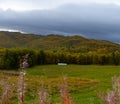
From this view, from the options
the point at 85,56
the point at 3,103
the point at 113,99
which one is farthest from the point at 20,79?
the point at 85,56

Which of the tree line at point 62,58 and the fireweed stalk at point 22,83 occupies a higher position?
the fireweed stalk at point 22,83

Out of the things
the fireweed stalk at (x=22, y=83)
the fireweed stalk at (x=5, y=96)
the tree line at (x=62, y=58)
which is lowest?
the tree line at (x=62, y=58)

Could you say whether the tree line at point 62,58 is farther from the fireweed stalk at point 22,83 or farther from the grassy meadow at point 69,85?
the fireweed stalk at point 22,83

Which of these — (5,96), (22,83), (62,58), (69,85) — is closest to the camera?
(22,83)

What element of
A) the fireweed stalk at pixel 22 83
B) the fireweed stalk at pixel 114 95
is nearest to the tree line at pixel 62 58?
the fireweed stalk at pixel 114 95

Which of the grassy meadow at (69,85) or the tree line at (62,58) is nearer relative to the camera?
the grassy meadow at (69,85)

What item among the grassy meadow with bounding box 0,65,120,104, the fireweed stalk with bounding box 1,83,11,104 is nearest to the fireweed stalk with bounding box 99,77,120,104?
the grassy meadow with bounding box 0,65,120,104

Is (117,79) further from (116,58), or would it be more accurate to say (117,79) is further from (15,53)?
(116,58)

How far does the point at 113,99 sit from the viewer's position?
10.9ft

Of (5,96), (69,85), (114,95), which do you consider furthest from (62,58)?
(114,95)

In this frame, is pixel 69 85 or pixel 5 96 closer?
pixel 5 96

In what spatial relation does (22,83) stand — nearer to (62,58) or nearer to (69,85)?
(69,85)

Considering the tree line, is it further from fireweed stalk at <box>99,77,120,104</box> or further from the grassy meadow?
fireweed stalk at <box>99,77,120,104</box>

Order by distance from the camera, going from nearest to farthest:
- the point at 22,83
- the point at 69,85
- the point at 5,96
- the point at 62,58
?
the point at 22,83 → the point at 5,96 → the point at 69,85 → the point at 62,58
